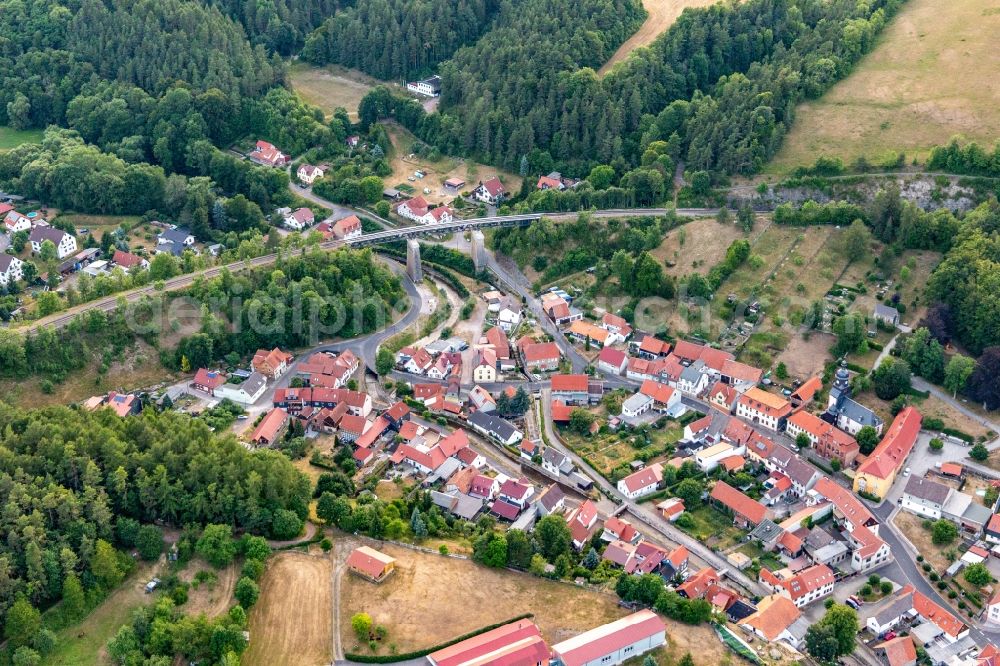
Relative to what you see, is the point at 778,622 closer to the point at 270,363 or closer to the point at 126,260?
the point at 270,363

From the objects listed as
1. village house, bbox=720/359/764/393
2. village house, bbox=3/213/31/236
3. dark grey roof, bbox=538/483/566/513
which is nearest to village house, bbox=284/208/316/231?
village house, bbox=3/213/31/236

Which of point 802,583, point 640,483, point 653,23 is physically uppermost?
point 653,23

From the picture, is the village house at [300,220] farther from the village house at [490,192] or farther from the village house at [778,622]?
the village house at [778,622]

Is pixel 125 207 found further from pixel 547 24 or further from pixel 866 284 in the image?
pixel 866 284

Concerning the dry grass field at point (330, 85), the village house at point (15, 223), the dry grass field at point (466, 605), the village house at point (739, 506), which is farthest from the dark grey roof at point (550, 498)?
the dry grass field at point (330, 85)

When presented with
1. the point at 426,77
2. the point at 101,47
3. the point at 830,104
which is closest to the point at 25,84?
the point at 101,47

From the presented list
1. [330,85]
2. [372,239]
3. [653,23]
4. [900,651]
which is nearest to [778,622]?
[900,651]

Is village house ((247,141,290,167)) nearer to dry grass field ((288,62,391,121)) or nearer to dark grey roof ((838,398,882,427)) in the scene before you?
dry grass field ((288,62,391,121))
